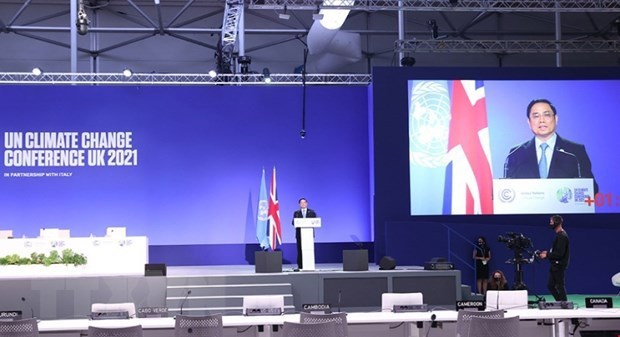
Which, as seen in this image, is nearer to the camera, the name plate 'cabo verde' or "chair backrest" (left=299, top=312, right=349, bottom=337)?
"chair backrest" (left=299, top=312, right=349, bottom=337)

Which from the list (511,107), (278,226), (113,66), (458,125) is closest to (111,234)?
(278,226)

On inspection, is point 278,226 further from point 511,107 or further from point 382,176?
point 511,107

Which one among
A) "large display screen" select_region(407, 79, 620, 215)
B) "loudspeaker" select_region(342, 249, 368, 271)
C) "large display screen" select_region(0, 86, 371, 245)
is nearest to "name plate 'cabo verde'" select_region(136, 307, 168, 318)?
"loudspeaker" select_region(342, 249, 368, 271)

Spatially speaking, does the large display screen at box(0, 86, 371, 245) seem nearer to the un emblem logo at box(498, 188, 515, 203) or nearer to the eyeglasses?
the un emblem logo at box(498, 188, 515, 203)

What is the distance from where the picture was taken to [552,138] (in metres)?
15.8

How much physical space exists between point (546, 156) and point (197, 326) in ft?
33.8

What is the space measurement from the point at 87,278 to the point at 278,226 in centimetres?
414

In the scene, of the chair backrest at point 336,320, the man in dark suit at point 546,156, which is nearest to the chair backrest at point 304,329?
the chair backrest at point 336,320

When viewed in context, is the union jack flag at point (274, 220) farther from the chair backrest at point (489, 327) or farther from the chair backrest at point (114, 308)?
the chair backrest at point (489, 327)

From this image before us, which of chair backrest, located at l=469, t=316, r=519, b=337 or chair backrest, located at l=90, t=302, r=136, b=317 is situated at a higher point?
chair backrest, located at l=90, t=302, r=136, b=317

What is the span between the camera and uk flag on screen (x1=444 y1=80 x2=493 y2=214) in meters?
15.6

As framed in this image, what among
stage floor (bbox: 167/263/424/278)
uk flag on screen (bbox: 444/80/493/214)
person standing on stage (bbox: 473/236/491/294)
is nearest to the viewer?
stage floor (bbox: 167/263/424/278)

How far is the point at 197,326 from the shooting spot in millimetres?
7168

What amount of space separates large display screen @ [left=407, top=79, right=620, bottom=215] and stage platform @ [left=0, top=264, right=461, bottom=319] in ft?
9.18
